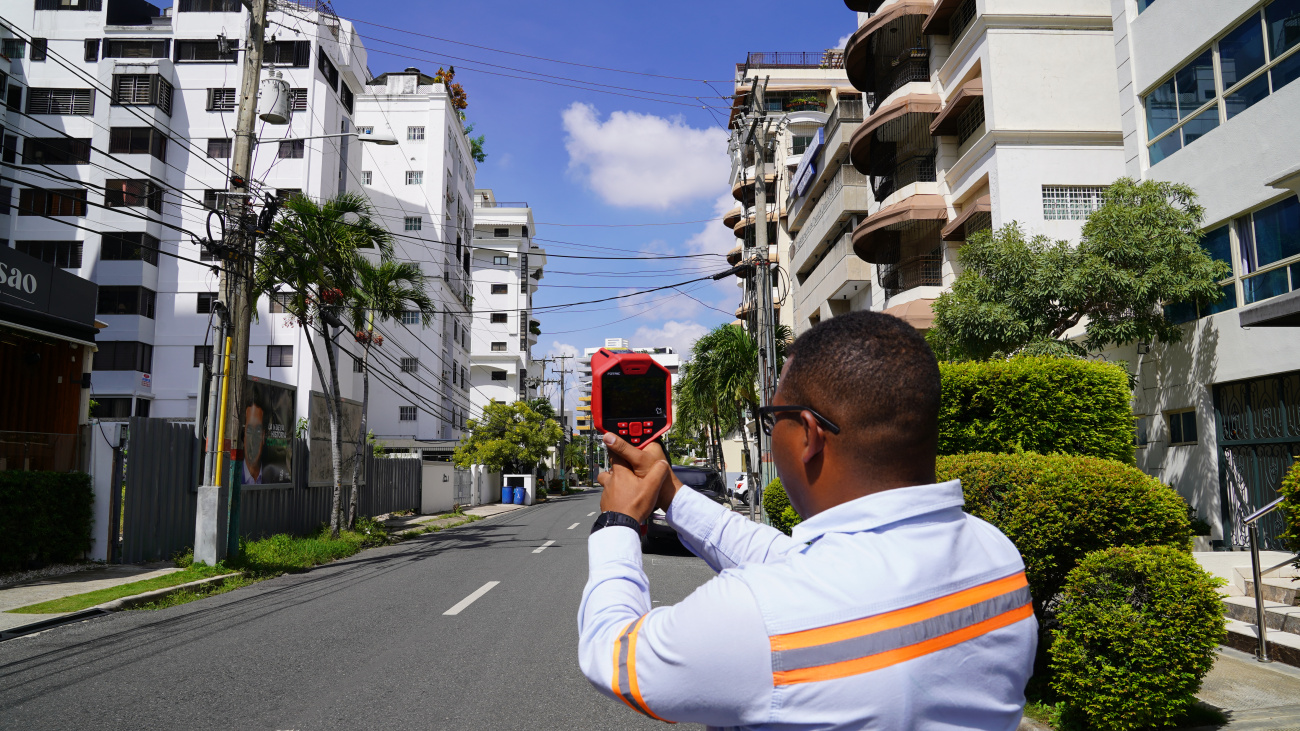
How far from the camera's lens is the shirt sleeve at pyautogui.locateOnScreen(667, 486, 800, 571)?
1917 millimetres

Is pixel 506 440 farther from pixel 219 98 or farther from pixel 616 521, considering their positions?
pixel 616 521

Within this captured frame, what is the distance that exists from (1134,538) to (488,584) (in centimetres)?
841

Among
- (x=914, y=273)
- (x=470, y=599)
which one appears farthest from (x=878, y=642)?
(x=914, y=273)

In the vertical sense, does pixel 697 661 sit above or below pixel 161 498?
above

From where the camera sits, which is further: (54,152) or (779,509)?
(54,152)

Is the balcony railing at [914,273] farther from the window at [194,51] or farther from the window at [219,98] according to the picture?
the window at [194,51]

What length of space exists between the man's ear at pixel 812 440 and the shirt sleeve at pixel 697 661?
340mm

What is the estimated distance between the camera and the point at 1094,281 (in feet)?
45.3

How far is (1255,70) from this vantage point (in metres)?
12.6

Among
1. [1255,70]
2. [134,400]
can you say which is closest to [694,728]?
[1255,70]

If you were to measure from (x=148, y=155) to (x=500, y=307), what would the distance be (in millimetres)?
42172

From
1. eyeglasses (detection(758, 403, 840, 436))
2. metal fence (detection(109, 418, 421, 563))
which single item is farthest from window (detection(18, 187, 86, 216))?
eyeglasses (detection(758, 403, 840, 436))

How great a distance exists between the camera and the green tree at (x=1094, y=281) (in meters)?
13.3

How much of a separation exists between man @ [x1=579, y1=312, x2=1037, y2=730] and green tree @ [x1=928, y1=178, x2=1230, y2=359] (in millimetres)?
14163
